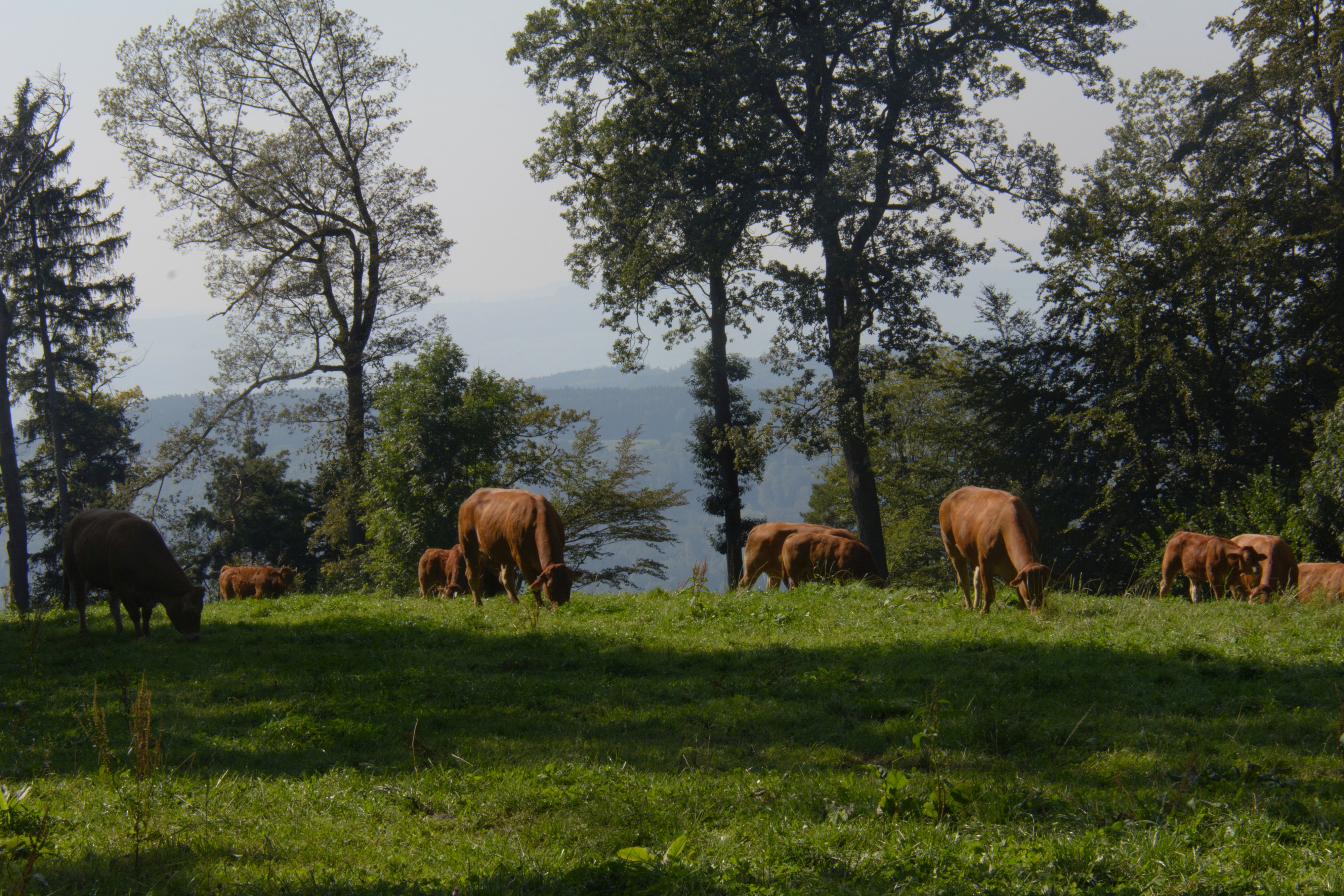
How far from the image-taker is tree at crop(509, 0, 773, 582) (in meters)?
22.4

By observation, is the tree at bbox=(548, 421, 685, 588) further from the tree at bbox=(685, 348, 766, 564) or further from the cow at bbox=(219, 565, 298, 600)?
the cow at bbox=(219, 565, 298, 600)

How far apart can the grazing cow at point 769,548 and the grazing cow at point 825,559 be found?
30 centimetres

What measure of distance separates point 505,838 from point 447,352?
22852mm

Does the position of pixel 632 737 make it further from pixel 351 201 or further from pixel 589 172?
pixel 351 201

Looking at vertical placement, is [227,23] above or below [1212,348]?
above

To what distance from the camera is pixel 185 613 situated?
12.0 metres

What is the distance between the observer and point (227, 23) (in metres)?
30.1

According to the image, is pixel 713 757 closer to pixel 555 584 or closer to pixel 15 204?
pixel 555 584

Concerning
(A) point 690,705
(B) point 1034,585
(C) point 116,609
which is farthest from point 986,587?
(C) point 116,609

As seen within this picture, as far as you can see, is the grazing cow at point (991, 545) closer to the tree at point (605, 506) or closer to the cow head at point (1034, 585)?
the cow head at point (1034, 585)

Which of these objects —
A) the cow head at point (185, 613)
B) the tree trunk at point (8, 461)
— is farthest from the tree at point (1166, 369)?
the tree trunk at point (8, 461)

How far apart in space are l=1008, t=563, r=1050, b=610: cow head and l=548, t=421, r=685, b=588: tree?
20.4 m

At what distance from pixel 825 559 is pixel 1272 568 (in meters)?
7.35

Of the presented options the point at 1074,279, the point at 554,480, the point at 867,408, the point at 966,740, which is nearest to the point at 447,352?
the point at 554,480
